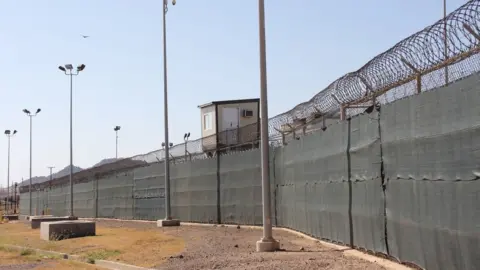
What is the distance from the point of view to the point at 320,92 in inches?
632

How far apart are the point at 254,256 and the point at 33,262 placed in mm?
7423

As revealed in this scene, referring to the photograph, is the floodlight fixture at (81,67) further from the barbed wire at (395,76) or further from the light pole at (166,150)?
the barbed wire at (395,76)

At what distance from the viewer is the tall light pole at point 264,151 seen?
14172mm

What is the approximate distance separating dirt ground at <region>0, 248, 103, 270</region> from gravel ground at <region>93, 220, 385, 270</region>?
102 inches

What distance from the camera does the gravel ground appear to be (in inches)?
452

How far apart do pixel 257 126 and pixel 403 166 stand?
13.6 metres

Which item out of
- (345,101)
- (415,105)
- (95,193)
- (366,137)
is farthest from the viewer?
(95,193)

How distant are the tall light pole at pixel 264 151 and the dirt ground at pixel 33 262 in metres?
3.98

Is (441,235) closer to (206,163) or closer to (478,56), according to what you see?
(478,56)

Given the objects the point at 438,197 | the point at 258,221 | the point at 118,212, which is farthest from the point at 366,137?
the point at 118,212

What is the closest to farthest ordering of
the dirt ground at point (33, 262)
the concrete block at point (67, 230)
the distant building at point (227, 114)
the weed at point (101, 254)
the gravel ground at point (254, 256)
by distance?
the gravel ground at point (254, 256) → the dirt ground at point (33, 262) → the weed at point (101, 254) → the concrete block at point (67, 230) → the distant building at point (227, 114)

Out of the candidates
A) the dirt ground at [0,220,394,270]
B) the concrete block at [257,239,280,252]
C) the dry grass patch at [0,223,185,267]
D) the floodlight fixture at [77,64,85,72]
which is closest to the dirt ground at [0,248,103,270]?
the dry grass patch at [0,223,185,267]

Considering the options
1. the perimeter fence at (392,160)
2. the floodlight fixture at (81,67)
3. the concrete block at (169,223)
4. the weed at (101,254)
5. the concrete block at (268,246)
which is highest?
the floodlight fixture at (81,67)

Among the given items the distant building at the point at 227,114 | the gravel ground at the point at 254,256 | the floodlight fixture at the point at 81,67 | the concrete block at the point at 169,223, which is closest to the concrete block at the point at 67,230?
the concrete block at the point at 169,223
